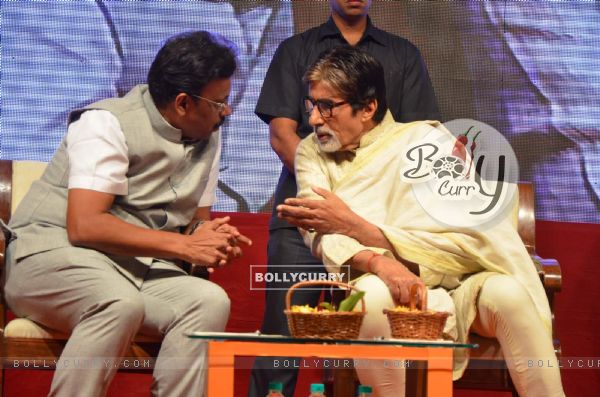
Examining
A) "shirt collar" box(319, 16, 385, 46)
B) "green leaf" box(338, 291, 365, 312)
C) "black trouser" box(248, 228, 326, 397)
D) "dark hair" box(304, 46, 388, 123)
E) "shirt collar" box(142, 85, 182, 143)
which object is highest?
"shirt collar" box(319, 16, 385, 46)

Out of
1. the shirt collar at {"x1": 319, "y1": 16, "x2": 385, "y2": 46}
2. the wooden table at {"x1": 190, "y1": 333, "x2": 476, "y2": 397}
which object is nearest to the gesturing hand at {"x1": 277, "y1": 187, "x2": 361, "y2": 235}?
the wooden table at {"x1": 190, "y1": 333, "x2": 476, "y2": 397}

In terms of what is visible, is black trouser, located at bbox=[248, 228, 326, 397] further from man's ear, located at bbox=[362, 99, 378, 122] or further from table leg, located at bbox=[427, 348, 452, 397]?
table leg, located at bbox=[427, 348, 452, 397]

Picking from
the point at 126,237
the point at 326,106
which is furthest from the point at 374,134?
the point at 126,237

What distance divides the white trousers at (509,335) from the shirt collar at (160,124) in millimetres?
740

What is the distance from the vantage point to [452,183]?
11.2 feet

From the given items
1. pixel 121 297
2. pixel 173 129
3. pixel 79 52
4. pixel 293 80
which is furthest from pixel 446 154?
pixel 79 52

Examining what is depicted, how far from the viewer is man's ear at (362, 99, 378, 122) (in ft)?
11.1

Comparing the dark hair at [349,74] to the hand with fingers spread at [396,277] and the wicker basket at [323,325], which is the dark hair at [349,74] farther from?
the wicker basket at [323,325]

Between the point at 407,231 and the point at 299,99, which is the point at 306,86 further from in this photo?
the point at 407,231

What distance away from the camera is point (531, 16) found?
4.10m

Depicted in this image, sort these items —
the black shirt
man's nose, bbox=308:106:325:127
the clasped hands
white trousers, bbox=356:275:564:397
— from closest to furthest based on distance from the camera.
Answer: white trousers, bbox=356:275:564:397
the clasped hands
man's nose, bbox=308:106:325:127
the black shirt

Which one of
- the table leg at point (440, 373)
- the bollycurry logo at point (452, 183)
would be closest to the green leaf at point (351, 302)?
the table leg at point (440, 373)

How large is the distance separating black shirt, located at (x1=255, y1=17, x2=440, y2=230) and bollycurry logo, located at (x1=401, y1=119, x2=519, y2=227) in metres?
0.23

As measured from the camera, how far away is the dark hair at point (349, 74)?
334 cm
